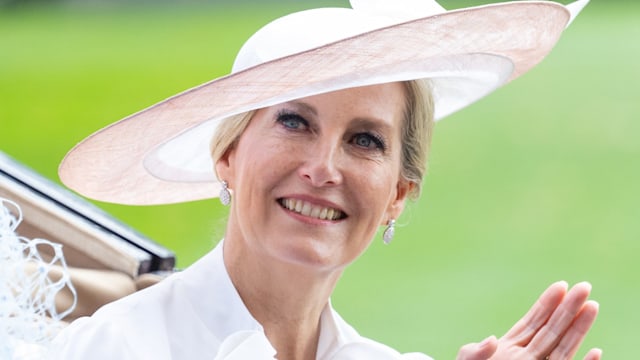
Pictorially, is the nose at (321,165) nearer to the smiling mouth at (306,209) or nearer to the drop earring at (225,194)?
the smiling mouth at (306,209)

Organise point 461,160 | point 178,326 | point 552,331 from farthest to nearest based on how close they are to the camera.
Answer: point 461,160
point 552,331
point 178,326

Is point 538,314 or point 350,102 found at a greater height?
point 350,102

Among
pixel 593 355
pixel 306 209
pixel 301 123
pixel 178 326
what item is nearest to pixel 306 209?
pixel 306 209

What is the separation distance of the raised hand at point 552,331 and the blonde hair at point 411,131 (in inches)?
9.4

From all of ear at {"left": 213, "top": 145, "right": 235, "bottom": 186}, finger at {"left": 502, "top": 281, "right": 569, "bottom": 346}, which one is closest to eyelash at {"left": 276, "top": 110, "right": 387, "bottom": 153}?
ear at {"left": 213, "top": 145, "right": 235, "bottom": 186}

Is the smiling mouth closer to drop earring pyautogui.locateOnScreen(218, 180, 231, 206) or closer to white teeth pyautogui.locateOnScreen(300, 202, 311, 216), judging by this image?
white teeth pyautogui.locateOnScreen(300, 202, 311, 216)

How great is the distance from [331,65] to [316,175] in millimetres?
138

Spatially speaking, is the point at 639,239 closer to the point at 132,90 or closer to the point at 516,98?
the point at 516,98

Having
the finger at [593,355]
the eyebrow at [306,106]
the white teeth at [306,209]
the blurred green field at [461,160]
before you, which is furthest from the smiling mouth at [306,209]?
the blurred green field at [461,160]

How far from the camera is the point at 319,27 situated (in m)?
1.56

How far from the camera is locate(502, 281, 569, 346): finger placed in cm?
168

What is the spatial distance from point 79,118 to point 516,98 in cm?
317

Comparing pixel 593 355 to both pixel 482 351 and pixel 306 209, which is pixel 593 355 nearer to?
pixel 482 351

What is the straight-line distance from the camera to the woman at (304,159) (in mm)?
1495
